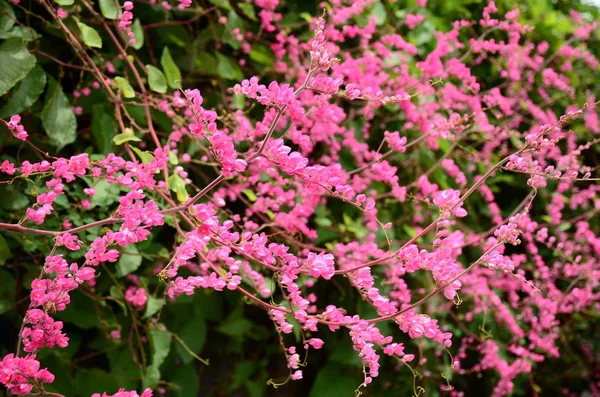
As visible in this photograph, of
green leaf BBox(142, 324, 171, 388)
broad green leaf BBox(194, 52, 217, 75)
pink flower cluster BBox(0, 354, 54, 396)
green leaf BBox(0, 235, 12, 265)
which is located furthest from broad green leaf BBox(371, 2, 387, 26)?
pink flower cluster BBox(0, 354, 54, 396)

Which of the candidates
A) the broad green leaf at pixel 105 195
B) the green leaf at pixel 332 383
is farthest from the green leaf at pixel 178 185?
the green leaf at pixel 332 383

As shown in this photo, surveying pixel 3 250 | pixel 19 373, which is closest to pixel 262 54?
pixel 3 250

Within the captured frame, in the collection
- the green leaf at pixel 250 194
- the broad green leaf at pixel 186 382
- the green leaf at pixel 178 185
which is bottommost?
the broad green leaf at pixel 186 382

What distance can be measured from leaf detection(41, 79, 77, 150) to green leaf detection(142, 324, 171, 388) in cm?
50

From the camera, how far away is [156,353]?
4.97 feet

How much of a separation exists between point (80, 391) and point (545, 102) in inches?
88.5

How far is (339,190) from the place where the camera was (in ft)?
3.25

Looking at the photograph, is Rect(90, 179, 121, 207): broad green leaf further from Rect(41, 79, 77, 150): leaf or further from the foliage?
Rect(41, 79, 77, 150): leaf

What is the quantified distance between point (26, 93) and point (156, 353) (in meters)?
0.69

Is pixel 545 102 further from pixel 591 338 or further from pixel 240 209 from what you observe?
pixel 240 209

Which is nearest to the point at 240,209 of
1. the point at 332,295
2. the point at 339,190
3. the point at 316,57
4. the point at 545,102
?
the point at 332,295

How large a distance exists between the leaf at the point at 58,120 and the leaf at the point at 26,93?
4 cm

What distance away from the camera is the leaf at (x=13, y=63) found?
135 cm

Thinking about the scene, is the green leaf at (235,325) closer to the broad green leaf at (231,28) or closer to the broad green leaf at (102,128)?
the broad green leaf at (102,128)
